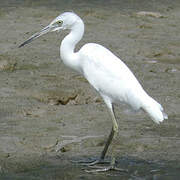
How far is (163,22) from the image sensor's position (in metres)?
11.7

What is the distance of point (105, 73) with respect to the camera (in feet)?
20.5

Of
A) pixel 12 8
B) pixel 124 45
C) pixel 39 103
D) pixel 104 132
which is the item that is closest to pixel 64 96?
pixel 39 103

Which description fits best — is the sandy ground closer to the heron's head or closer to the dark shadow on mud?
the dark shadow on mud

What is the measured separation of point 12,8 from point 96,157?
19.8 feet

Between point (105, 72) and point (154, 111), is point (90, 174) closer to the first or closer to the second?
point (154, 111)

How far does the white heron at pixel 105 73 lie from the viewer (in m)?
6.10

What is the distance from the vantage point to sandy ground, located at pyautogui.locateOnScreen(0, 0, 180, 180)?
624cm

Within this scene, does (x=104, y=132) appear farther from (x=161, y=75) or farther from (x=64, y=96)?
(x=161, y=75)

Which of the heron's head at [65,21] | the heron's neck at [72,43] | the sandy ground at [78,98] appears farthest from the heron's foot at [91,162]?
the heron's head at [65,21]

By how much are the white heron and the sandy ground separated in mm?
280

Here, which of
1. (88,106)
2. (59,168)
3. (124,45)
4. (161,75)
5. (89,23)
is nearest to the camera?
(59,168)

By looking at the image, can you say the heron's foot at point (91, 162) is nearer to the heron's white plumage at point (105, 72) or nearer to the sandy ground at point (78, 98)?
the sandy ground at point (78, 98)

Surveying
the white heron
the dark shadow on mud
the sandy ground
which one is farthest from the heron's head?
the dark shadow on mud

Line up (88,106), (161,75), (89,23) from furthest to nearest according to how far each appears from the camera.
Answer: (89,23), (161,75), (88,106)
